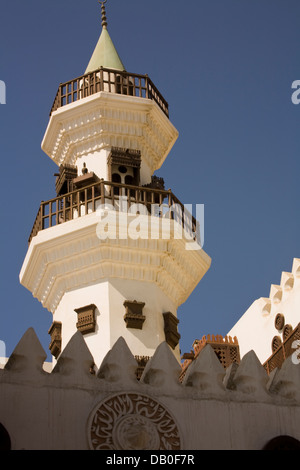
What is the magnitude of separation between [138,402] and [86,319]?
431 centimetres

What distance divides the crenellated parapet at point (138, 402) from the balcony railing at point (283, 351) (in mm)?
5075

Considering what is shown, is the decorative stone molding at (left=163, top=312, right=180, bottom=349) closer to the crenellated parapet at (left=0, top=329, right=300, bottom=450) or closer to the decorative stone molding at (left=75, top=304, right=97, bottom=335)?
the decorative stone molding at (left=75, top=304, right=97, bottom=335)

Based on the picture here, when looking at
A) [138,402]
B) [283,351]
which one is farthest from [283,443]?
[283,351]

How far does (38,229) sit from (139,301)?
205 centimetres

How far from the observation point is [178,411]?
9.09 m

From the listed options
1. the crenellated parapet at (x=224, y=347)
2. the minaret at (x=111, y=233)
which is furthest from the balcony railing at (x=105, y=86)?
the crenellated parapet at (x=224, y=347)

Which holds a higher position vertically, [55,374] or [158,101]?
[158,101]

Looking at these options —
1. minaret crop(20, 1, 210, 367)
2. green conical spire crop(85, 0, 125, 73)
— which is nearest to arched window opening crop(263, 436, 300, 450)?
minaret crop(20, 1, 210, 367)

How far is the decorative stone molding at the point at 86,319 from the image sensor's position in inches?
516

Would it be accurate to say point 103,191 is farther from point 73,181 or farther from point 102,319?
point 102,319

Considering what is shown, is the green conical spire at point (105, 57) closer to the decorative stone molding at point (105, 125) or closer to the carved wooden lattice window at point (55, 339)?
the decorative stone molding at point (105, 125)

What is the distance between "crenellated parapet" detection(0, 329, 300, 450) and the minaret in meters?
3.52

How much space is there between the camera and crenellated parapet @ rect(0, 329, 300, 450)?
855 centimetres
